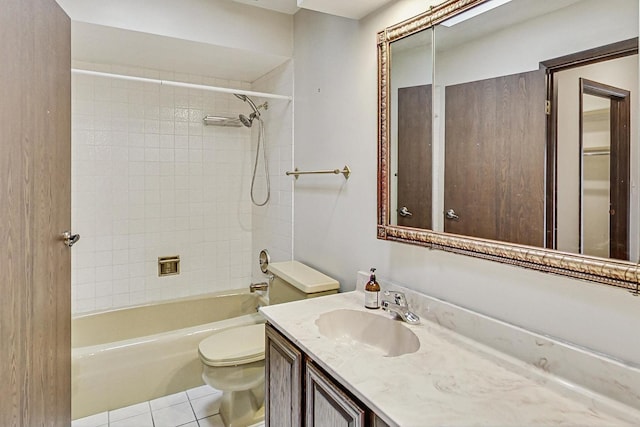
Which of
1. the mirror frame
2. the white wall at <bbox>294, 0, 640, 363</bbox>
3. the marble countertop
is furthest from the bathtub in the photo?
the mirror frame

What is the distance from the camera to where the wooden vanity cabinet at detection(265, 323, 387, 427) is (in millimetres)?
1032

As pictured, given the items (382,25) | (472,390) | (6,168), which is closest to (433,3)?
(382,25)

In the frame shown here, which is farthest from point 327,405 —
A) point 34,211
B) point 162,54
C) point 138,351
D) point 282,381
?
point 162,54

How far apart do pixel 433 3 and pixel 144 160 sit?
233 cm

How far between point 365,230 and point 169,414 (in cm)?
159

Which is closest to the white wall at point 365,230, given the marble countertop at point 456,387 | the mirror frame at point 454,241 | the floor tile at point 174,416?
the mirror frame at point 454,241

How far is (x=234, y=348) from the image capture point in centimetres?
203

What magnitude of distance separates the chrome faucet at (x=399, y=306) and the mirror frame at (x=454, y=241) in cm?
23

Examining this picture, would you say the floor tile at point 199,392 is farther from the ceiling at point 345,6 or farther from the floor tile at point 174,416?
the ceiling at point 345,6

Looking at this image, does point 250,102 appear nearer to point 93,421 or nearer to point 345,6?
point 345,6

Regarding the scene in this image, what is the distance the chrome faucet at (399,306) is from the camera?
1.44 m

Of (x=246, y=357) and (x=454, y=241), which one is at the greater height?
(x=454, y=241)

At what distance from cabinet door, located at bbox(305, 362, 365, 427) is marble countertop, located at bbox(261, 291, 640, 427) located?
0.05 m

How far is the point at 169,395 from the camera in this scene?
2.39m
